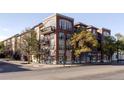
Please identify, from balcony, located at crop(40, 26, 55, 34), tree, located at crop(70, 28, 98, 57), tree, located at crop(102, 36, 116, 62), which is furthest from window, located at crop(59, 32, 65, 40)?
tree, located at crop(102, 36, 116, 62)

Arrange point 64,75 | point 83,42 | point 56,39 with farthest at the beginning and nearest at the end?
point 56,39 → point 83,42 → point 64,75

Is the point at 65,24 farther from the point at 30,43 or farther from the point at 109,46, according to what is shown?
the point at 109,46

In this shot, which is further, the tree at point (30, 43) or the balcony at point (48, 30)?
the tree at point (30, 43)

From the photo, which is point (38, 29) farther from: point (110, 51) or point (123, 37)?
point (123, 37)

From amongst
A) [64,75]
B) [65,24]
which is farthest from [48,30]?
[64,75]

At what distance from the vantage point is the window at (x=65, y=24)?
4556 centimetres

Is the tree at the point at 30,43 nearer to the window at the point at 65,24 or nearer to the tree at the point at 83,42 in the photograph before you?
the window at the point at 65,24

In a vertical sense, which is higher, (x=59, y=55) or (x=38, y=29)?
(x=38, y=29)

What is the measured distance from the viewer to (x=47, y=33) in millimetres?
47750

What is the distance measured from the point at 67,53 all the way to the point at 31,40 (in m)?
9.42

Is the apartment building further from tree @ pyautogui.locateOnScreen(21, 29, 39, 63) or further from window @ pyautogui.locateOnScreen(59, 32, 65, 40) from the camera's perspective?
tree @ pyautogui.locateOnScreen(21, 29, 39, 63)

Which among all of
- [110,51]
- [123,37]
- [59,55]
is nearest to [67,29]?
[59,55]

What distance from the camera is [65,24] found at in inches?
1832

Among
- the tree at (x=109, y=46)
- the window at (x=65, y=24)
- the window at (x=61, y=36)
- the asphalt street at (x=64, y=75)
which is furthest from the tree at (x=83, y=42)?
the asphalt street at (x=64, y=75)
